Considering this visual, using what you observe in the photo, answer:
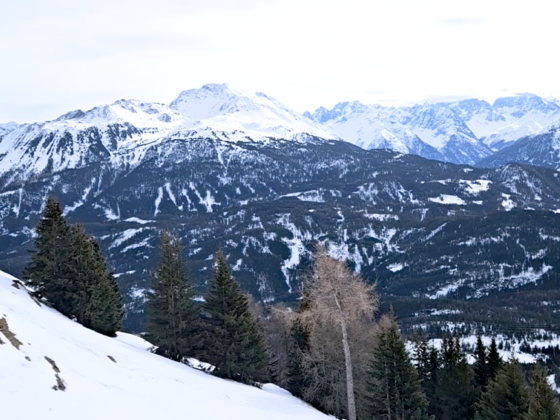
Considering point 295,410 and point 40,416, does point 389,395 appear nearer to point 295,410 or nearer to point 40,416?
point 295,410

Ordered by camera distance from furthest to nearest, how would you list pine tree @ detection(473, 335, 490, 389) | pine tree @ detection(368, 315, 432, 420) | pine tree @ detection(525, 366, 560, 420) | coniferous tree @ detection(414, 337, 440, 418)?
coniferous tree @ detection(414, 337, 440, 418)
pine tree @ detection(473, 335, 490, 389)
pine tree @ detection(368, 315, 432, 420)
pine tree @ detection(525, 366, 560, 420)

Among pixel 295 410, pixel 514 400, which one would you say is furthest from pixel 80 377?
pixel 514 400

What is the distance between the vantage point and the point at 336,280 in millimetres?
30922

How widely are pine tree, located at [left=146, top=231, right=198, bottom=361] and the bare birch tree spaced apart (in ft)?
30.7

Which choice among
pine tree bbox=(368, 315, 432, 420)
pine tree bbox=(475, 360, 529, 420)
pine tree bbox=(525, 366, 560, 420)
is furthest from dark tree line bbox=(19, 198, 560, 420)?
pine tree bbox=(525, 366, 560, 420)

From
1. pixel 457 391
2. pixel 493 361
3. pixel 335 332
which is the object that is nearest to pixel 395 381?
pixel 335 332

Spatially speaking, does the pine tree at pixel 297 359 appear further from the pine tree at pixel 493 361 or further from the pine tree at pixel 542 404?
the pine tree at pixel 493 361

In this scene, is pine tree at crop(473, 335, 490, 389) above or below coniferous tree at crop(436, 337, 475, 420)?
above

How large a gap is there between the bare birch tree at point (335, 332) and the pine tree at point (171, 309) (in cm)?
937

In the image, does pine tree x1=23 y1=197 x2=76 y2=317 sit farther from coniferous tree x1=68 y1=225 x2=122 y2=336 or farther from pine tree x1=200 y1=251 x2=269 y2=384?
pine tree x1=200 y1=251 x2=269 y2=384

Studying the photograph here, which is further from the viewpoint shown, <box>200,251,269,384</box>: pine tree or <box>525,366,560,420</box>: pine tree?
<box>200,251,269,384</box>: pine tree

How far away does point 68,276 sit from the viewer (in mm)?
40406

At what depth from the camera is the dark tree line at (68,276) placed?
39.9 m

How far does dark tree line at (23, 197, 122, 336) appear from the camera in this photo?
131ft
